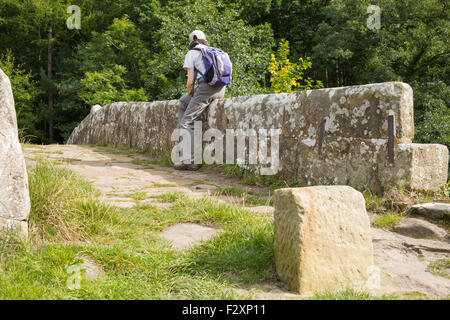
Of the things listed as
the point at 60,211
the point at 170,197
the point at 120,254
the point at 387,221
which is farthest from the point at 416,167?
the point at 60,211

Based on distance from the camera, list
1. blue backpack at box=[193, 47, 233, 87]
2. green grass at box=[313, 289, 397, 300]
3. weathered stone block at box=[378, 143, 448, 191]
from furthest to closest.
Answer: blue backpack at box=[193, 47, 233, 87], weathered stone block at box=[378, 143, 448, 191], green grass at box=[313, 289, 397, 300]

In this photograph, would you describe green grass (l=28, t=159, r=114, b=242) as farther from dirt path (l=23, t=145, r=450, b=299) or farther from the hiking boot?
the hiking boot

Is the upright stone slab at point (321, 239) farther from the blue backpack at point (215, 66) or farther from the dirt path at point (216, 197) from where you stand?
the blue backpack at point (215, 66)

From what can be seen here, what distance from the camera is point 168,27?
12.5m

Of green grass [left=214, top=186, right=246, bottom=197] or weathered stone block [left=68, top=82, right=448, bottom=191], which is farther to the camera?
green grass [left=214, top=186, right=246, bottom=197]

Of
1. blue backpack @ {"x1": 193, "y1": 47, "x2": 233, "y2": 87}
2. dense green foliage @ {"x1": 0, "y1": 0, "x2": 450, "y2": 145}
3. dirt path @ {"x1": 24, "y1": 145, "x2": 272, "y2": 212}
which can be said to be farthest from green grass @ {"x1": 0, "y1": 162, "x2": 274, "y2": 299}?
dense green foliage @ {"x1": 0, "y1": 0, "x2": 450, "y2": 145}

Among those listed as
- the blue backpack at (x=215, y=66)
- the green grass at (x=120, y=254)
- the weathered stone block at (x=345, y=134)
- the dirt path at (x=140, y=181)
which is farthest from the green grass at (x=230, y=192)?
the blue backpack at (x=215, y=66)

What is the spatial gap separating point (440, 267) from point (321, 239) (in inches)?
35.0

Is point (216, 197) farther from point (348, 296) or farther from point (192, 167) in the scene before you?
point (348, 296)

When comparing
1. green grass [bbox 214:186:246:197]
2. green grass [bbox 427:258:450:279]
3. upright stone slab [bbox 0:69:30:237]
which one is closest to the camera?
upright stone slab [bbox 0:69:30:237]

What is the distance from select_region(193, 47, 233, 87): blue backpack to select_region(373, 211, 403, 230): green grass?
3.09m

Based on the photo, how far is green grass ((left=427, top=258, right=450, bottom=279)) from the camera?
7.36 ft

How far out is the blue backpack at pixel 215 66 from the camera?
5.33 m

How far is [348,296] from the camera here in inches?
72.7
